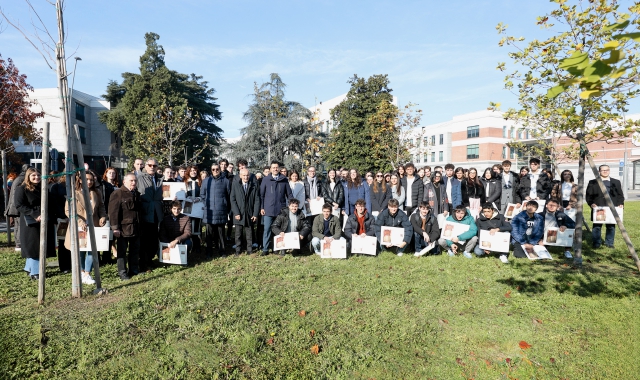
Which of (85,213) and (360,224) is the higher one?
(85,213)

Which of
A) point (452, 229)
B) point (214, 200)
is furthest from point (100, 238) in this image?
point (452, 229)

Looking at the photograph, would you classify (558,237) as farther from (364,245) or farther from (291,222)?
(291,222)

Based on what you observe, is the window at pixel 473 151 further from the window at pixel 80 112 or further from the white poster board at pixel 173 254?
the white poster board at pixel 173 254

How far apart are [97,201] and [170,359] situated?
12.7ft

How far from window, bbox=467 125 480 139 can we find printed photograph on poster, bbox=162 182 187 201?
5261 centimetres

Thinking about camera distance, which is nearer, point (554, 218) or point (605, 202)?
point (554, 218)

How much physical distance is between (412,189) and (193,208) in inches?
206

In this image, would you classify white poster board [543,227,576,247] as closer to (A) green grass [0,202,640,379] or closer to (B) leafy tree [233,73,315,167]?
(A) green grass [0,202,640,379]

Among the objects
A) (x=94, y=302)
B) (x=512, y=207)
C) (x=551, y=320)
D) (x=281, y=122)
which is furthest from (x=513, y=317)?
(x=281, y=122)

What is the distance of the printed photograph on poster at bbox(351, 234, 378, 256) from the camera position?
7906mm

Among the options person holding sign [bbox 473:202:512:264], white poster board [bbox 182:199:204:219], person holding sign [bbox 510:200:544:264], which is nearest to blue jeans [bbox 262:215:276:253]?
white poster board [bbox 182:199:204:219]

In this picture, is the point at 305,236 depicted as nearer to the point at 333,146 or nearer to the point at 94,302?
the point at 94,302

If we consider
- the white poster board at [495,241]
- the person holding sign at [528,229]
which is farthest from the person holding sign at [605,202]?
the white poster board at [495,241]

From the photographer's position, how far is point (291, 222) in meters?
8.40
